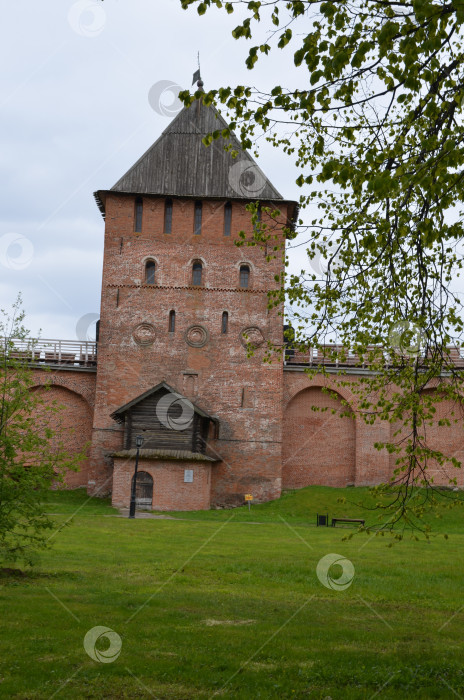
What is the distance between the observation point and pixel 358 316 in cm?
938

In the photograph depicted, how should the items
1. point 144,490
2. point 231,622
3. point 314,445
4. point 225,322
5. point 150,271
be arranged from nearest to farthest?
point 231,622
point 144,490
point 225,322
point 150,271
point 314,445

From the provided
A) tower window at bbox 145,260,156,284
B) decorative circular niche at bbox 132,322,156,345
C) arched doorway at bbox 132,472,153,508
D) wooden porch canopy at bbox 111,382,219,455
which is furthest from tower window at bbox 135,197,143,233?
arched doorway at bbox 132,472,153,508

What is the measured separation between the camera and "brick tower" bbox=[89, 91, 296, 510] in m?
32.7

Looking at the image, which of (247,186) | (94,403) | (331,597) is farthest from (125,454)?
(331,597)

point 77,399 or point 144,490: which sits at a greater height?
point 77,399

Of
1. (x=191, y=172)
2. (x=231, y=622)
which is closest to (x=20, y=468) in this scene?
(x=231, y=622)

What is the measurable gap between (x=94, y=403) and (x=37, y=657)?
90.3 feet

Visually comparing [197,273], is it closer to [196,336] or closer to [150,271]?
[150,271]

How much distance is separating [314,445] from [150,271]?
38.5ft

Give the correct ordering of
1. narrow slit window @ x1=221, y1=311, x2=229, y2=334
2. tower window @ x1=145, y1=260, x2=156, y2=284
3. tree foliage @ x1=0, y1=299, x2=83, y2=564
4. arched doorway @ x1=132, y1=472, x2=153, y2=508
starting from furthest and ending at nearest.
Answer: tower window @ x1=145, y1=260, x2=156, y2=284 < narrow slit window @ x1=221, y1=311, x2=229, y2=334 < arched doorway @ x1=132, y1=472, x2=153, y2=508 < tree foliage @ x1=0, y1=299, x2=83, y2=564

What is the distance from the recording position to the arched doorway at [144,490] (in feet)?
97.1

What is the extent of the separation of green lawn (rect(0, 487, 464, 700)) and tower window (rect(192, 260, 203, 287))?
734 inches

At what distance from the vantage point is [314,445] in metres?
34.8

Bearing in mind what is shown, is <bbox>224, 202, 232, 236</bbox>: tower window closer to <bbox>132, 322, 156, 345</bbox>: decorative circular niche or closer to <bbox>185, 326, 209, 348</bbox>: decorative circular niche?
<bbox>185, 326, 209, 348</bbox>: decorative circular niche
